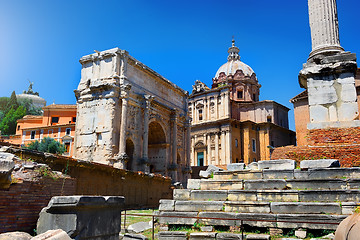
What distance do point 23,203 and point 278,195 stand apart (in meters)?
5.59

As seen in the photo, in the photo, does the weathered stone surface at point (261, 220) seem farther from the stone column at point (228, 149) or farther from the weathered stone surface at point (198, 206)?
the stone column at point (228, 149)

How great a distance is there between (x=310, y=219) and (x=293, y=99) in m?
31.7

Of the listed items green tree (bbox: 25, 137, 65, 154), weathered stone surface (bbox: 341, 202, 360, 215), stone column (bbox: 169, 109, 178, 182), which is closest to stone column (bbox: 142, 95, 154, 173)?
stone column (bbox: 169, 109, 178, 182)

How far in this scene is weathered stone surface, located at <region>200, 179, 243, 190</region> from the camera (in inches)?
341

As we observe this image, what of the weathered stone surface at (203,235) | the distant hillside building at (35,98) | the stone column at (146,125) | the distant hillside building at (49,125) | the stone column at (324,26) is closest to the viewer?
the weathered stone surface at (203,235)

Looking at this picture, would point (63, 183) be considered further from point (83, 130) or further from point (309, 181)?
point (83, 130)

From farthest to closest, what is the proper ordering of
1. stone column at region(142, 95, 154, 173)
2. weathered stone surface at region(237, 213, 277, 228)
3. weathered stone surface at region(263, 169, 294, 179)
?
stone column at region(142, 95, 154, 173) < weathered stone surface at region(263, 169, 294, 179) < weathered stone surface at region(237, 213, 277, 228)

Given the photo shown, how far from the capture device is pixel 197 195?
878 centimetres

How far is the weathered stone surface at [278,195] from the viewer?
763 centimetres

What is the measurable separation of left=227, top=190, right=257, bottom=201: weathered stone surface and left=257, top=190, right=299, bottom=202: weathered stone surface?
0.13 metres

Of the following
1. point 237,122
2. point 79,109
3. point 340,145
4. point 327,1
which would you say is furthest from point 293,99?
point 340,145

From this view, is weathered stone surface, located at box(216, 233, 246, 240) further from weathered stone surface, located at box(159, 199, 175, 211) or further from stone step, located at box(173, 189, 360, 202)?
weathered stone surface, located at box(159, 199, 175, 211)

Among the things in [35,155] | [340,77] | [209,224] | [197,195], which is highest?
[340,77]

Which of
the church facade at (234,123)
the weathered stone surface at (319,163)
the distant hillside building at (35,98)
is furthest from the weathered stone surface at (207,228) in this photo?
the distant hillside building at (35,98)
